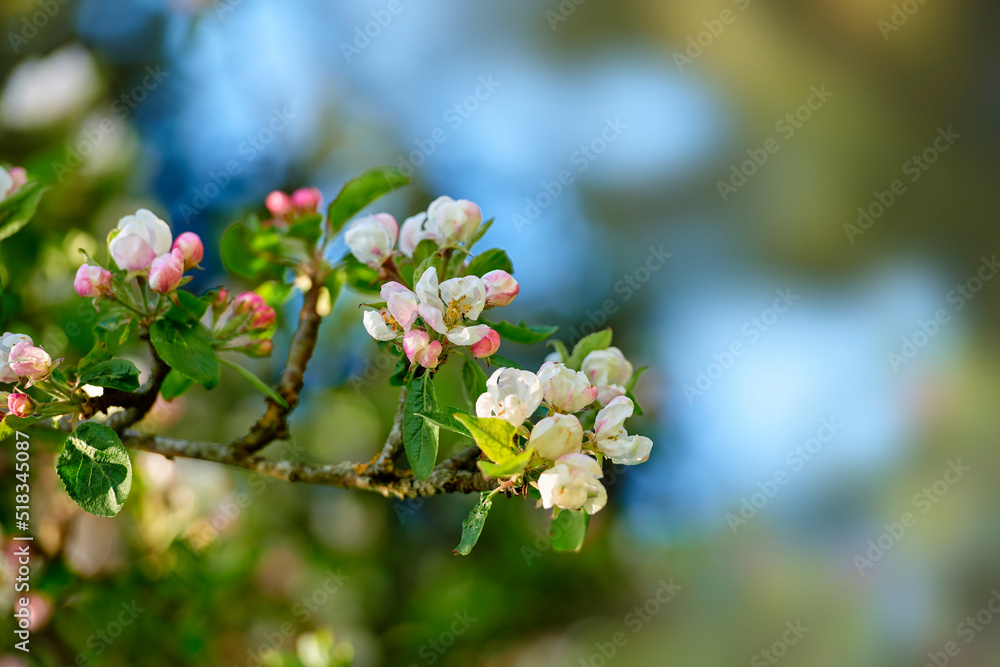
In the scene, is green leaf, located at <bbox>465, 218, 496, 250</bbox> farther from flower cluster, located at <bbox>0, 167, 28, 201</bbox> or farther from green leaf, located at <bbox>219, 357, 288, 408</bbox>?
flower cluster, located at <bbox>0, 167, 28, 201</bbox>

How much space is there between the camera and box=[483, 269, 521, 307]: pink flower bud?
18.8 inches

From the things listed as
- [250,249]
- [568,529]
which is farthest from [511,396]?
[250,249]

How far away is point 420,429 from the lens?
1.50 feet

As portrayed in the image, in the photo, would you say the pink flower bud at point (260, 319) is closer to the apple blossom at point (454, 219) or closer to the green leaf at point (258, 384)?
the green leaf at point (258, 384)

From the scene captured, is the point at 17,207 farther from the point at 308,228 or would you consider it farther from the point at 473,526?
the point at 473,526

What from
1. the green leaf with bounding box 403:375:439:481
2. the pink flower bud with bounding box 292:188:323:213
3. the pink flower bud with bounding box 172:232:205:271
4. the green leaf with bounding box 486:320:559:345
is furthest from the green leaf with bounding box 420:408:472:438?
the pink flower bud with bounding box 292:188:323:213

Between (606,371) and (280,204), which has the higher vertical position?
(606,371)

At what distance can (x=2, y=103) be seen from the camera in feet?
3.71

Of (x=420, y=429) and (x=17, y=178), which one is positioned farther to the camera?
(x=17, y=178)

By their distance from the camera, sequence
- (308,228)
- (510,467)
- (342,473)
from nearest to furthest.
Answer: (510,467) < (342,473) < (308,228)

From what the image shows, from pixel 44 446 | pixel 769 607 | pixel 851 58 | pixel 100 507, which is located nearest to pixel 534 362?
pixel 44 446

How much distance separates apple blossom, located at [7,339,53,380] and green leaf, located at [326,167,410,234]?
0.88 ft

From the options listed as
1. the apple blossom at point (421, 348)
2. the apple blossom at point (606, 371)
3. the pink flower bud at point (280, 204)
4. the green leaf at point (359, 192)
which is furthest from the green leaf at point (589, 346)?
the pink flower bud at point (280, 204)

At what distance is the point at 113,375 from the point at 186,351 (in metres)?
0.05
